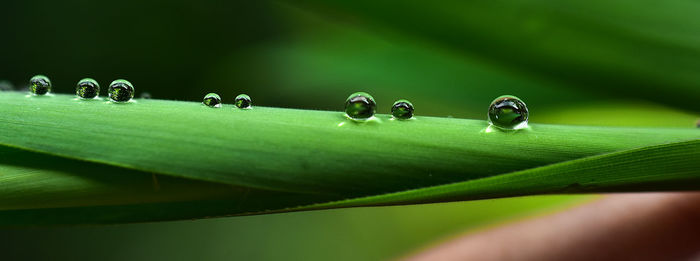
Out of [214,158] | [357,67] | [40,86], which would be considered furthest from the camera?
[357,67]

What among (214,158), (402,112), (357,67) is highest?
(357,67)

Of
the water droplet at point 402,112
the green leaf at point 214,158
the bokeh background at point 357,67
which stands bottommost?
the green leaf at point 214,158

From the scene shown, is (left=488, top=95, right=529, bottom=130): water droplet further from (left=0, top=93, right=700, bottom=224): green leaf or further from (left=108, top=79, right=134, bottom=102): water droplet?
(left=108, top=79, right=134, bottom=102): water droplet

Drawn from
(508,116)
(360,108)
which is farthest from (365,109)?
(508,116)

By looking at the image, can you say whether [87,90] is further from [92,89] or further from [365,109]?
[365,109]

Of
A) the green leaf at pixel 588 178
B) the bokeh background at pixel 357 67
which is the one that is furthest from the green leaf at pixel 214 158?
the bokeh background at pixel 357 67

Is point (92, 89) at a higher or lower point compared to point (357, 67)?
lower

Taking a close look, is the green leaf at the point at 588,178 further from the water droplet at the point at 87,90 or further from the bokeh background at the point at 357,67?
the bokeh background at the point at 357,67
